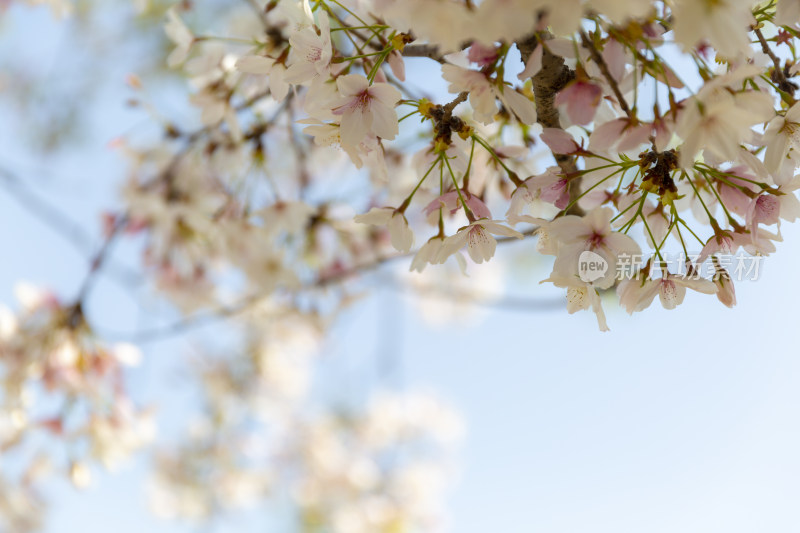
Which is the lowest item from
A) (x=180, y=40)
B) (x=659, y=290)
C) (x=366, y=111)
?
(x=659, y=290)

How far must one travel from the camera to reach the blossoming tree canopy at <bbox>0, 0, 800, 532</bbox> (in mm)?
300

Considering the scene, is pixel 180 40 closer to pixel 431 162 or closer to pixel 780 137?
pixel 431 162

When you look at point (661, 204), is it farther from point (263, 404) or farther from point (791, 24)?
point (263, 404)

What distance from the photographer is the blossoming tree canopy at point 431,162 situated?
0.30m

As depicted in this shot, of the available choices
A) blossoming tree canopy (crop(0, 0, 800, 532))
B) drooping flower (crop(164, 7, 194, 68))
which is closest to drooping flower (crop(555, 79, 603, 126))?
blossoming tree canopy (crop(0, 0, 800, 532))

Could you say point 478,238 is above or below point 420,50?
below

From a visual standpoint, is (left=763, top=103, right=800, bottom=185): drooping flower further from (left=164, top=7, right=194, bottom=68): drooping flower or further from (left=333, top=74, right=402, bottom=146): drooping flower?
(left=164, top=7, right=194, bottom=68): drooping flower

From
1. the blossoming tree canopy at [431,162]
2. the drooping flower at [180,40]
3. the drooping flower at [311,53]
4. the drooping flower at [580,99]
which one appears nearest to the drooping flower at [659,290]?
the blossoming tree canopy at [431,162]

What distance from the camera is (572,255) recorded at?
0.35 meters

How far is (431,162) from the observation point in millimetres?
438

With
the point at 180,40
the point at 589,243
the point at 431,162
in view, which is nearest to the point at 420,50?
the point at 431,162

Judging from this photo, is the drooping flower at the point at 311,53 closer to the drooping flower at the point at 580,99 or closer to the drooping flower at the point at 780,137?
the drooping flower at the point at 580,99

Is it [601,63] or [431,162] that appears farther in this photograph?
[431,162]

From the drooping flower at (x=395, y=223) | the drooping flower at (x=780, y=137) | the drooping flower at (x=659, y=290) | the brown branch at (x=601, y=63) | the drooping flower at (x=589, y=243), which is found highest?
the drooping flower at (x=395, y=223)
